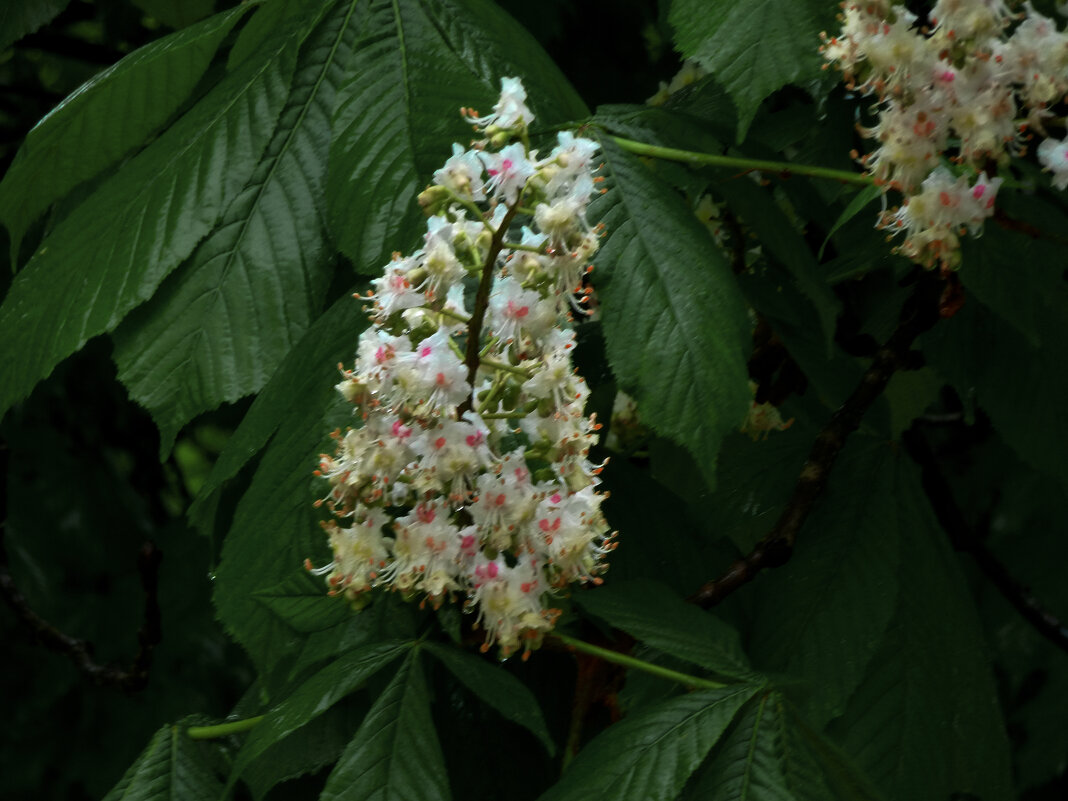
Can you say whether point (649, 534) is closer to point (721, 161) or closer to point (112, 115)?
point (721, 161)

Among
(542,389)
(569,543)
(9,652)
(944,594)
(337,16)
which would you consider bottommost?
(9,652)

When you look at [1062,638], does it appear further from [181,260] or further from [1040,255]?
[181,260]

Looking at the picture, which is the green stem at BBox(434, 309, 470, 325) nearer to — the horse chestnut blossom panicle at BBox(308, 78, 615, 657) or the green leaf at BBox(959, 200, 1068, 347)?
the horse chestnut blossom panicle at BBox(308, 78, 615, 657)

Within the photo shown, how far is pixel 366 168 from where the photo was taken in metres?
0.98

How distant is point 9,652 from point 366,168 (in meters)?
1.95

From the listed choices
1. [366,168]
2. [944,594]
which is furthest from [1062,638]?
[366,168]

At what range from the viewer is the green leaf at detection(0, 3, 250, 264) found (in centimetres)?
112

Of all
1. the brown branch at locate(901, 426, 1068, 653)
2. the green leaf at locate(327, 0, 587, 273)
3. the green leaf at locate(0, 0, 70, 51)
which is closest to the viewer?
the green leaf at locate(327, 0, 587, 273)

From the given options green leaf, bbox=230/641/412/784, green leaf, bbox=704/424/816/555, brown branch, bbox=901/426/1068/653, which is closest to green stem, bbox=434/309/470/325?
green leaf, bbox=230/641/412/784

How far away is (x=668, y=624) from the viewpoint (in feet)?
2.83

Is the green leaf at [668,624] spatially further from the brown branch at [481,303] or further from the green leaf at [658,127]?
the green leaf at [658,127]

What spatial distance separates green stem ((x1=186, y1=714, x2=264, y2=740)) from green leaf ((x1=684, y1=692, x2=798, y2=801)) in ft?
1.27

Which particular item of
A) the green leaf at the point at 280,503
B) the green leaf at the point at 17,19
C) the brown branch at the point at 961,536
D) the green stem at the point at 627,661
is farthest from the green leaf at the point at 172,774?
the brown branch at the point at 961,536

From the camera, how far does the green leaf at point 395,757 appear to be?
77 cm
